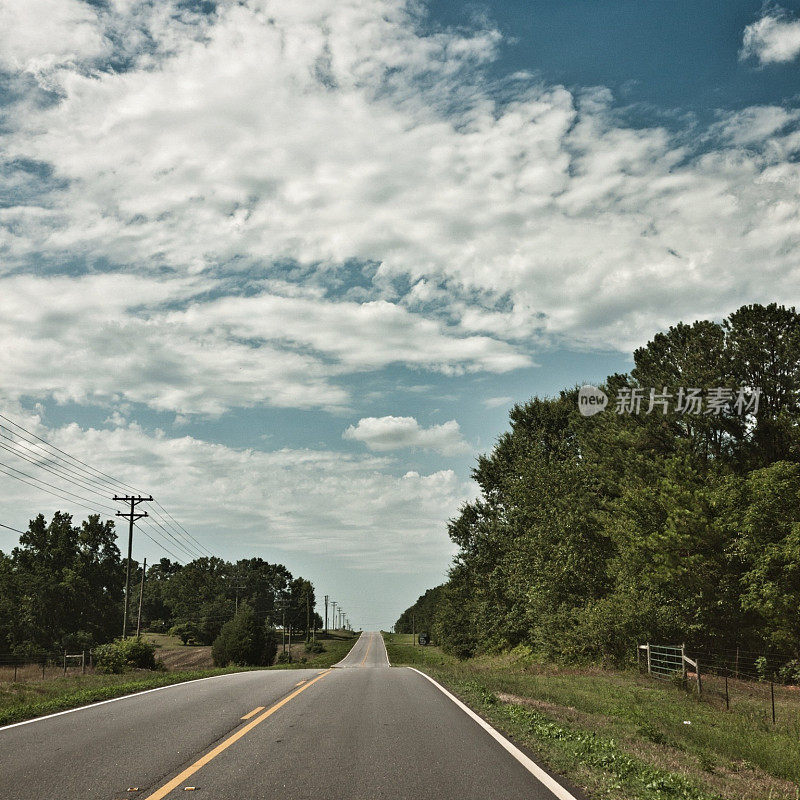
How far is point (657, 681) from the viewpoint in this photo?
2314cm

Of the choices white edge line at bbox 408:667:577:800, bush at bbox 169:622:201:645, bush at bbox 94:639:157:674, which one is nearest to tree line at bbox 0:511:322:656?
bush at bbox 94:639:157:674

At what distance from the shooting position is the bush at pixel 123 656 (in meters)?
30.1

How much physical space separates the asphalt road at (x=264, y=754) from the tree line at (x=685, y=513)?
15970mm

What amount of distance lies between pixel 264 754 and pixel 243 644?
45.9 meters

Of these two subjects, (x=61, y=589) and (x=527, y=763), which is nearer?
(x=527, y=763)

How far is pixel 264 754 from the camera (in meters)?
8.45

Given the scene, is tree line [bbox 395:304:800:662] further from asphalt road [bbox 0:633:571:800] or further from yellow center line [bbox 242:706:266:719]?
yellow center line [bbox 242:706:266:719]

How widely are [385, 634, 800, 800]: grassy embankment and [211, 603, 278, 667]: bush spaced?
110 ft

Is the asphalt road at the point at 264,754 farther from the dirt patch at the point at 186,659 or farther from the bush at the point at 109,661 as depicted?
the dirt patch at the point at 186,659

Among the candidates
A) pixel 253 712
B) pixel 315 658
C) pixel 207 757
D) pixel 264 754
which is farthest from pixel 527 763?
pixel 315 658

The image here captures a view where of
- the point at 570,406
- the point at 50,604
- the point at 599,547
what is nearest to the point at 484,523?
the point at 570,406

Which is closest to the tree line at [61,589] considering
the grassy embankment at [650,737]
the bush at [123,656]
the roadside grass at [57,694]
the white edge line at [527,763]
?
the bush at [123,656]

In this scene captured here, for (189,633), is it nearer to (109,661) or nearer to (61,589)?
(61,589)

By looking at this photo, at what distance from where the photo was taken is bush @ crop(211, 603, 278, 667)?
5131 centimetres
